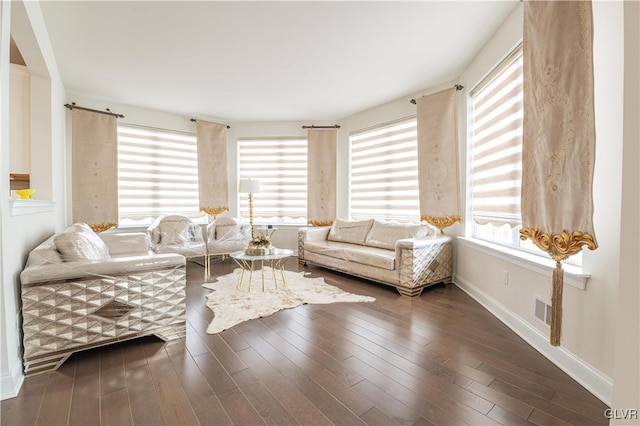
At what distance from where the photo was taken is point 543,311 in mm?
2102

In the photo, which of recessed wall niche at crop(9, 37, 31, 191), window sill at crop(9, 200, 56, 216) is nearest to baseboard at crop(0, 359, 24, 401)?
window sill at crop(9, 200, 56, 216)

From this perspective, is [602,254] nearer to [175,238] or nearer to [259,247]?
[259,247]

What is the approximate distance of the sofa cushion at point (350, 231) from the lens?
4662 mm

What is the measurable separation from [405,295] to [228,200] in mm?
3909

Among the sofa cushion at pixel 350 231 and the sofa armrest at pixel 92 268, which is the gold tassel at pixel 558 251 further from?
the sofa cushion at pixel 350 231

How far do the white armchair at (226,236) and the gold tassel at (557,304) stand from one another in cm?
403

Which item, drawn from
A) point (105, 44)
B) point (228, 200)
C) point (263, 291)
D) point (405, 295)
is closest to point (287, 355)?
point (263, 291)

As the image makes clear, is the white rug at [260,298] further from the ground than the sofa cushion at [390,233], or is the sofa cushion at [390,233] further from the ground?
the sofa cushion at [390,233]

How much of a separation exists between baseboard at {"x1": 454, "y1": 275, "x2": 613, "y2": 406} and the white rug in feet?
4.04

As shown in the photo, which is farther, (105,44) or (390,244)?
(390,244)

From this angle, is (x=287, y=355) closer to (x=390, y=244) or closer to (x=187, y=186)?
(x=390, y=244)

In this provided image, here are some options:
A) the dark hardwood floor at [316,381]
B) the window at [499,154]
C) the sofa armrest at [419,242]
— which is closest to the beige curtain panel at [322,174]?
the sofa armrest at [419,242]

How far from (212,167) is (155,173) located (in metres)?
0.98

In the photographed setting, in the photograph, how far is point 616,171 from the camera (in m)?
1.58
